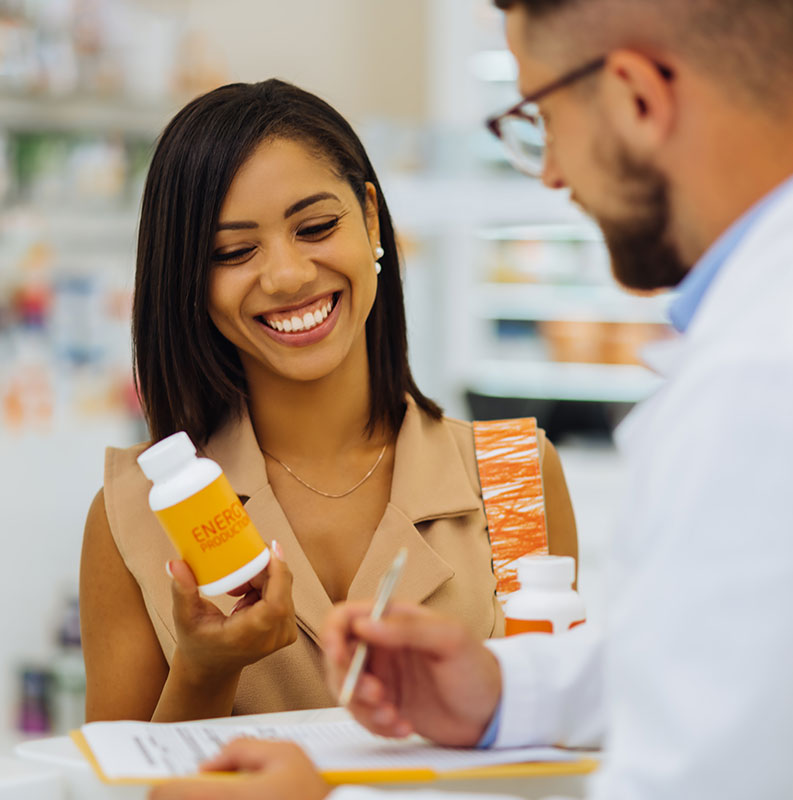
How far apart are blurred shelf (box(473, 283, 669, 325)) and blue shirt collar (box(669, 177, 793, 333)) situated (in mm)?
5697

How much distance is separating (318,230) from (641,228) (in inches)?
29.7

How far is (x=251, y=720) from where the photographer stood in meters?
1.35

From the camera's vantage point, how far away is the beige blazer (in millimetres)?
1667

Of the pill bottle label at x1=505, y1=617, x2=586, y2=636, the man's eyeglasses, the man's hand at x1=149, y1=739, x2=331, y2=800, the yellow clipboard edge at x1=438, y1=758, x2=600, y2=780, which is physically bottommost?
the yellow clipboard edge at x1=438, y1=758, x2=600, y2=780

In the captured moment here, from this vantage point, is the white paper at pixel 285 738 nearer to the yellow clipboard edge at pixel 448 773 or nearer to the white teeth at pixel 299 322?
the yellow clipboard edge at pixel 448 773

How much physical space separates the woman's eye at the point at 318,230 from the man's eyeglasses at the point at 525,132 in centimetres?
45

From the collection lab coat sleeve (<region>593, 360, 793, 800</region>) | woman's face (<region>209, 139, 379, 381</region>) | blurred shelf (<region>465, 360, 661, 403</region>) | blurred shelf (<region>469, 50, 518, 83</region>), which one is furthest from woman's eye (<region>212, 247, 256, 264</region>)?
blurred shelf (<region>469, 50, 518, 83</region>)

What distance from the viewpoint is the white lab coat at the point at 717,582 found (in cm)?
81

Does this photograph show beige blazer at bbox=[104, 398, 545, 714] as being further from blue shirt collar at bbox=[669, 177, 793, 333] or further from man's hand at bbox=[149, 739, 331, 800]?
blue shirt collar at bbox=[669, 177, 793, 333]

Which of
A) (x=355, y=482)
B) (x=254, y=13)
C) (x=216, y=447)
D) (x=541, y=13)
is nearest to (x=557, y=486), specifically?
(x=355, y=482)

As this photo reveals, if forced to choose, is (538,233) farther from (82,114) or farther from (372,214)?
→ (372,214)

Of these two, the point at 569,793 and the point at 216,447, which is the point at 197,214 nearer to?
the point at 216,447

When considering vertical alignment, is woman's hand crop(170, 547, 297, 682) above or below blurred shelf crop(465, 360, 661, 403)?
above

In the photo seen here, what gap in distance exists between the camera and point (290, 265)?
1.66 meters
